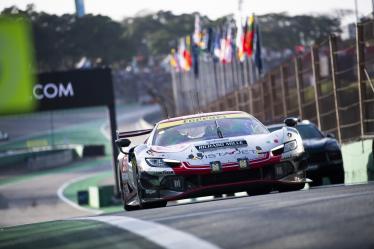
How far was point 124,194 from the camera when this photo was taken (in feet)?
45.1

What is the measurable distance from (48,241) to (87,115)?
111816 mm

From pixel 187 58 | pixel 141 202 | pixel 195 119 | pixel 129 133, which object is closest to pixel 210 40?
pixel 187 58

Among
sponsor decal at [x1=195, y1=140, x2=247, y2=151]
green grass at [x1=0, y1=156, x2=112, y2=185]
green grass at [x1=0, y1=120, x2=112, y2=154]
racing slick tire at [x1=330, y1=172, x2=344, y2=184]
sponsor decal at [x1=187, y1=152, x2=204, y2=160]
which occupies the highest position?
sponsor decal at [x1=195, y1=140, x2=247, y2=151]

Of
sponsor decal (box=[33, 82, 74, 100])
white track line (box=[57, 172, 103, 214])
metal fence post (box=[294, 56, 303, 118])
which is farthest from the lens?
white track line (box=[57, 172, 103, 214])

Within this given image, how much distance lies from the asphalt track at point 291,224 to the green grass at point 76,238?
349 millimetres

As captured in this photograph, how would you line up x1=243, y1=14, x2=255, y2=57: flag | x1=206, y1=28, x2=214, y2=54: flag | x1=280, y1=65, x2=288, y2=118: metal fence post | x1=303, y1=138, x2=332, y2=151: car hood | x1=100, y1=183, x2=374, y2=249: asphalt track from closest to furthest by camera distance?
x1=100, y1=183, x2=374, y2=249: asphalt track < x1=303, y1=138, x2=332, y2=151: car hood < x1=280, y1=65, x2=288, y2=118: metal fence post < x1=243, y1=14, x2=255, y2=57: flag < x1=206, y1=28, x2=214, y2=54: flag

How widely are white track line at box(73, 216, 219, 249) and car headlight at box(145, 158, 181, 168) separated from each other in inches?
169

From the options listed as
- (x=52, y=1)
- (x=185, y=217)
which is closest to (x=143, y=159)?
(x=185, y=217)

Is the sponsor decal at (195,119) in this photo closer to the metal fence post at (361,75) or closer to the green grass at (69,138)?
the metal fence post at (361,75)

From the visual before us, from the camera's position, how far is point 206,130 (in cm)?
1307

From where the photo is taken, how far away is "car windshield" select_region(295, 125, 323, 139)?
19.0 metres

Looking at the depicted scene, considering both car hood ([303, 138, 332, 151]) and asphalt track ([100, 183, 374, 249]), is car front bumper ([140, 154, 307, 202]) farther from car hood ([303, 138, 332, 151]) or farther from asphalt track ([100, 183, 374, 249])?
car hood ([303, 138, 332, 151])

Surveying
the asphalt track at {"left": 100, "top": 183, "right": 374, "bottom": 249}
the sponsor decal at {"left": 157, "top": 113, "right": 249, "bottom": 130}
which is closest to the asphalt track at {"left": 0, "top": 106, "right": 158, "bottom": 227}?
the sponsor decal at {"left": 157, "top": 113, "right": 249, "bottom": 130}

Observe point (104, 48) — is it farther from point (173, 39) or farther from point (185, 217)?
point (185, 217)
